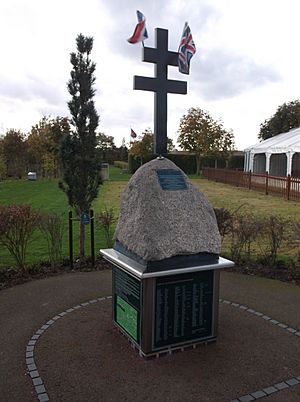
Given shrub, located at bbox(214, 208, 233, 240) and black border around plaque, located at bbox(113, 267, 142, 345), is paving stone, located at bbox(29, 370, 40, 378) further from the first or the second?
shrub, located at bbox(214, 208, 233, 240)

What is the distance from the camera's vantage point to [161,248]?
3885 mm

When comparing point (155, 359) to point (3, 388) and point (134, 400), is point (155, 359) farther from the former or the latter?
point (3, 388)

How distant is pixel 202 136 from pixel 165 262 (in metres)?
35.7

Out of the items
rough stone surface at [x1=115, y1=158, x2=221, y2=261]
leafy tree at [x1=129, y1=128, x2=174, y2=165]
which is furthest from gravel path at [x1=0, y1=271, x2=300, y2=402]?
leafy tree at [x1=129, y1=128, x2=174, y2=165]

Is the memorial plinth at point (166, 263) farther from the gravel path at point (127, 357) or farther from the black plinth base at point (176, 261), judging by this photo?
the gravel path at point (127, 357)

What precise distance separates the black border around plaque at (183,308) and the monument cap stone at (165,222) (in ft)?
0.65

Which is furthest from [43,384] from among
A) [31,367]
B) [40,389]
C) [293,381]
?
[293,381]

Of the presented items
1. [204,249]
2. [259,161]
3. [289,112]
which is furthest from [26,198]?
[289,112]

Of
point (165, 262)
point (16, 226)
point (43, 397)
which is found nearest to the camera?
point (43, 397)

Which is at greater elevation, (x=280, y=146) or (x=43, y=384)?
(x=280, y=146)

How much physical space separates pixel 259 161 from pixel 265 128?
17.4 metres

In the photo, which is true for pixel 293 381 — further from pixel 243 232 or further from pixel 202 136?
pixel 202 136

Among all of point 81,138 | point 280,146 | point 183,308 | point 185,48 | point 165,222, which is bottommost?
point 183,308

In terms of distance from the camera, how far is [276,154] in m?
30.0
